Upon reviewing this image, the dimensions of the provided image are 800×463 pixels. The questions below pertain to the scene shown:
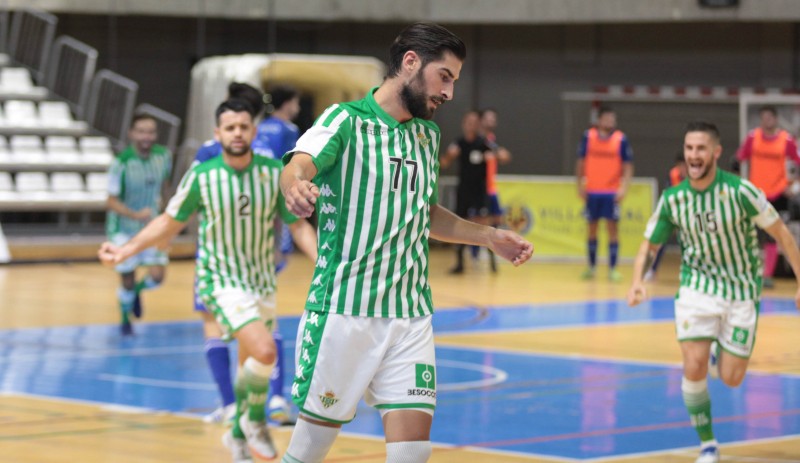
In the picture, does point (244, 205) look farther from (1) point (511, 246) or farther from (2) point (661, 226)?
(1) point (511, 246)

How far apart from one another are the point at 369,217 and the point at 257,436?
2705mm

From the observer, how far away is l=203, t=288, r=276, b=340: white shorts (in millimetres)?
7047

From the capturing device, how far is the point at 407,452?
461 cm

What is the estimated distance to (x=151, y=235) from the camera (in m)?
6.98

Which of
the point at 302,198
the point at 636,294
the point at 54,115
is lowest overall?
the point at 636,294

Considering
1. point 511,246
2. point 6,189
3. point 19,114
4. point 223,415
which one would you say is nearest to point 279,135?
point 223,415

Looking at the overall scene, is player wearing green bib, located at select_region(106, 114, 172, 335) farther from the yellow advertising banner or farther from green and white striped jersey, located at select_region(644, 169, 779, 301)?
the yellow advertising banner

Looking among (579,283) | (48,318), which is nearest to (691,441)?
(48,318)

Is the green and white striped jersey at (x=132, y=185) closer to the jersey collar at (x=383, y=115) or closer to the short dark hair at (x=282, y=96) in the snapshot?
the short dark hair at (x=282, y=96)

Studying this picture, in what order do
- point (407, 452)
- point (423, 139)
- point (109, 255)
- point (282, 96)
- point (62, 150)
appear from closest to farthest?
point (407, 452) < point (423, 139) < point (109, 255) < point (282, 96) < point (62, 150)

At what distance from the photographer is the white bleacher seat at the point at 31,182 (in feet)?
70.0

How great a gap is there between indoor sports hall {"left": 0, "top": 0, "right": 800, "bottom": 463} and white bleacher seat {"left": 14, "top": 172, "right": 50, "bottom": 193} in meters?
0.04

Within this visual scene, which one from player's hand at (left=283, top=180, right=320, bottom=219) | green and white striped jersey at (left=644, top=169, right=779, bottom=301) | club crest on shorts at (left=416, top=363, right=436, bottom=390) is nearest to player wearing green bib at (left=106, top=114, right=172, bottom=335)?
Result: green and white striped jersey at (left=644, top=169, right=779, bottom=301)

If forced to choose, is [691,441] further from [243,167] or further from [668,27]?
[668,27]
